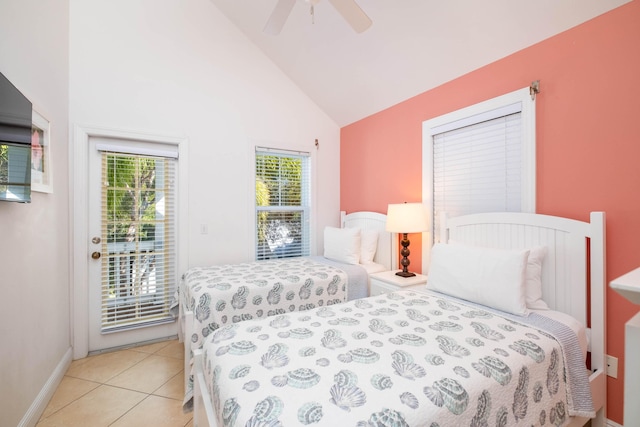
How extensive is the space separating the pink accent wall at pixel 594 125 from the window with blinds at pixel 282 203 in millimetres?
2061

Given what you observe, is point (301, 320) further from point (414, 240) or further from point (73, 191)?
point (73, 191)

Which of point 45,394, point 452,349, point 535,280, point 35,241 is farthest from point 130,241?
point 535,280

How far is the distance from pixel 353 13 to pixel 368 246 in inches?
82.6

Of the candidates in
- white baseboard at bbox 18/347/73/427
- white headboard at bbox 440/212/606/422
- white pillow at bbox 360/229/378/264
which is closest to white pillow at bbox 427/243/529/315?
white headboard at bbox 440/212/606/422

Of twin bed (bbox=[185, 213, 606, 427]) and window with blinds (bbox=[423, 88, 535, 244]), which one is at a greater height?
window with blinds (bbox=[423, 88, 535, 244])

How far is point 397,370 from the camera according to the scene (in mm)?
1070

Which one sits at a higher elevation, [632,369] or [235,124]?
[235,124]

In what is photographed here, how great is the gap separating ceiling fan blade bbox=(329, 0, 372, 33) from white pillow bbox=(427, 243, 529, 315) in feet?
5.17

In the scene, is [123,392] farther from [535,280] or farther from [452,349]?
[535,280]

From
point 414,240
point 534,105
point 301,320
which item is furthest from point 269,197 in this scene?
point 534,105

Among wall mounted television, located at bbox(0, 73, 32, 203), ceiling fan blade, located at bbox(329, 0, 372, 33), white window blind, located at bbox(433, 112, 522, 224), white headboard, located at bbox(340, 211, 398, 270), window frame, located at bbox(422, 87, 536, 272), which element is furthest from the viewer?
white headboard, located at bbox(340, 211, 398, 270)

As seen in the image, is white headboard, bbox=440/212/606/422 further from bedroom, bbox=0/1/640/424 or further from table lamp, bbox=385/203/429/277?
table lamp, bbox=385/203/429/277

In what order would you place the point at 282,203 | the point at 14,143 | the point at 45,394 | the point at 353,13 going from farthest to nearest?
1. the point at 282,203
2. the point at 45,394
3. the point at 353,13
4. the point at 14,143

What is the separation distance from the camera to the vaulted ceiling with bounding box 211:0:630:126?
6.10 ft
